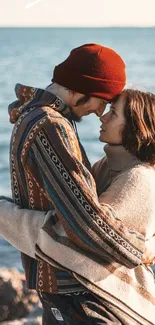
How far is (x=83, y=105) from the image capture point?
2.21 metres

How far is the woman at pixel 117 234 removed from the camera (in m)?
2.17

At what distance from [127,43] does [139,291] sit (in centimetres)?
2046

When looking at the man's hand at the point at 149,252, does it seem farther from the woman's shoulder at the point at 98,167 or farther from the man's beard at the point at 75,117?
the man's beard at the point at 75,117

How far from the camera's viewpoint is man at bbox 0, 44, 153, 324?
2.09 meters

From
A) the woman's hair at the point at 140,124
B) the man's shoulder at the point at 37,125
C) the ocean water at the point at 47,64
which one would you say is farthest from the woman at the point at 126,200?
the man's shoulder at the point at 37,125

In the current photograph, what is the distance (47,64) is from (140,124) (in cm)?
1558

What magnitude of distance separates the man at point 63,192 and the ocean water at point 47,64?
0.21 meters

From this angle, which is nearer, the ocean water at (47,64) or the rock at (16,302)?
the rock at (16,302)

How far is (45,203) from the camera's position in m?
2.21

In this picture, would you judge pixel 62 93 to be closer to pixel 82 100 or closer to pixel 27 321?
pixel 82 100

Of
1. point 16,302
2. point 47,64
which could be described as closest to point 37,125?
point 16,302
